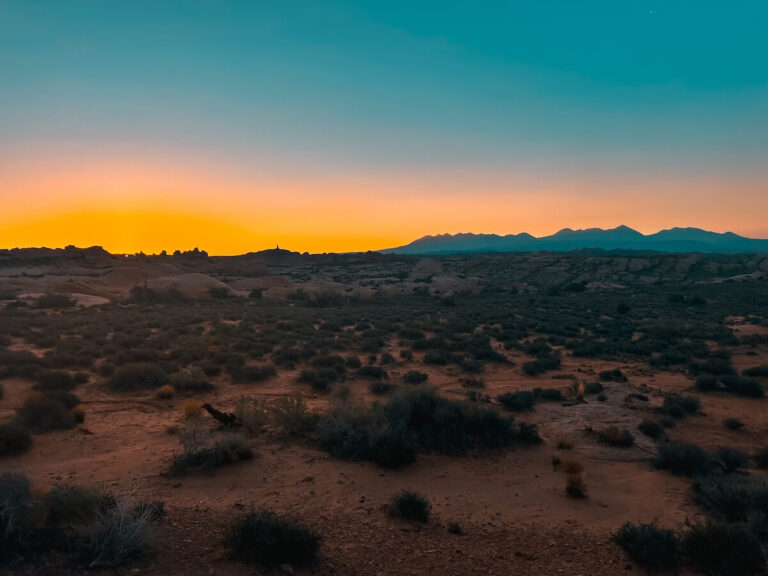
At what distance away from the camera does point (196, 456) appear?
28.1ft

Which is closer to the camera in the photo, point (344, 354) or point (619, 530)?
point (619, 530)

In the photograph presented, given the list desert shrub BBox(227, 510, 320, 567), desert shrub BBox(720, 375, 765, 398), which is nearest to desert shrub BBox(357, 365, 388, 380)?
desert shrub BBox(227, 510, 320, 567)

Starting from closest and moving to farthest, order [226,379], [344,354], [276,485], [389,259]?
[276,485]
[226,379]
[344,354]
[389,259]

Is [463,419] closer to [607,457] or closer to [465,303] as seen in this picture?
[607,457]

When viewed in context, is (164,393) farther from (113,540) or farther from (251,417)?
(113,540)

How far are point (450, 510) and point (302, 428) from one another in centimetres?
426

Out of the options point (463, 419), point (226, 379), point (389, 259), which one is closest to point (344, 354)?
point (226, 379)

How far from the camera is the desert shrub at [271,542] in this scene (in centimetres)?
559

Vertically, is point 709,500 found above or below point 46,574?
below

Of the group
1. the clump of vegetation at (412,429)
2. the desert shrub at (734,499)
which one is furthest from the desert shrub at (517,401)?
the desert shrub at (734,499)

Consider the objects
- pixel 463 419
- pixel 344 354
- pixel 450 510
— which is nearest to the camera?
pixel 450 510

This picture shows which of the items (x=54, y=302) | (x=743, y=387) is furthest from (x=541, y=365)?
(x=54, y=302)

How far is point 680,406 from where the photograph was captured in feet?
42.2

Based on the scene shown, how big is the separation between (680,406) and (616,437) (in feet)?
12.3
